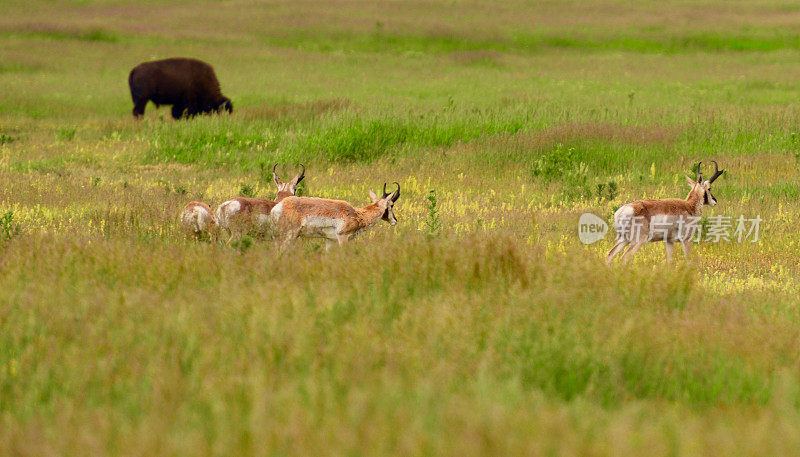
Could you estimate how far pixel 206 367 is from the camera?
423cm

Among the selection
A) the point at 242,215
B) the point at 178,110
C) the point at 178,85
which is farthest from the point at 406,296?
the point at 178,110

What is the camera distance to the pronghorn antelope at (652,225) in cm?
921

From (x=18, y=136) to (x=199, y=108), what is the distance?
6.87 m

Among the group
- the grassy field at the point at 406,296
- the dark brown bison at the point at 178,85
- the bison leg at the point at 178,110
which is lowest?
the grassy field at the point at 406,296

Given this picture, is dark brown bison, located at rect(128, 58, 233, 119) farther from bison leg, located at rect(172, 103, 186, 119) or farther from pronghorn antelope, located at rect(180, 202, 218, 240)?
pronghorn antelope, located at rect(180, 202, 218, 240)

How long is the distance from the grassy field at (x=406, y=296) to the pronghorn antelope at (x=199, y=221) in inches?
7.9

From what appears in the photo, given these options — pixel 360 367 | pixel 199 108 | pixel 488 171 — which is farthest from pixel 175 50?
pixel 360 367

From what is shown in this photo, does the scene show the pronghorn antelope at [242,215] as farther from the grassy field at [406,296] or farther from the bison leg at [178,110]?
the bison leg at [178,110]

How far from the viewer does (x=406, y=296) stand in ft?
19.7

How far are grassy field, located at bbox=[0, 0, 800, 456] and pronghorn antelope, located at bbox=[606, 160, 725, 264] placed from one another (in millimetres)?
372

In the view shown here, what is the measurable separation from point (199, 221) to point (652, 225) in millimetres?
4930

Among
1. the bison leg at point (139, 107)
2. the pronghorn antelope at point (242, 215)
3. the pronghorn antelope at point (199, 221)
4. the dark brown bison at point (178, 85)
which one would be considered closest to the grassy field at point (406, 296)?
the pronghorn antelope at point (199, 221)

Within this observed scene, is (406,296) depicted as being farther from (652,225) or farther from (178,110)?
(178,110)

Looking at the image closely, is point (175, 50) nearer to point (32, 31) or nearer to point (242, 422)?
point (32, 31)
